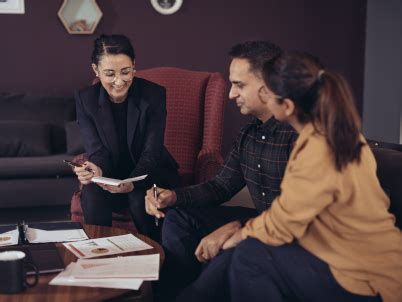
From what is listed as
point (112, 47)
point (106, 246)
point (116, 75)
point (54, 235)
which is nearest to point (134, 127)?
point (116, 75)

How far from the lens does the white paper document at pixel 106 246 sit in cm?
192

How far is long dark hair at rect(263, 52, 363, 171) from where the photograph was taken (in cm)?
151

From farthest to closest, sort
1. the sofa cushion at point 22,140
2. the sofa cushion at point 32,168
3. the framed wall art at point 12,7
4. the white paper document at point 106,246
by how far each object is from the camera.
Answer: the framed wall art at point 12,7 < the sofa cushion at point 22,140 < the sofa cushion at point 32,168 < the white paper document at point 106,246

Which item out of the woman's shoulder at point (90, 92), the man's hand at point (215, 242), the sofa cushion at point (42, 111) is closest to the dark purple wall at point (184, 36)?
the sofa cushion at point (42, 111)

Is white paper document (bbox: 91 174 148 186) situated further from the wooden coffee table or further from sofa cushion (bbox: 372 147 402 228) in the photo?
sofa cushion (bbox: 372 147 402 228)

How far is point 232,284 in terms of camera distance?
1.66 metres

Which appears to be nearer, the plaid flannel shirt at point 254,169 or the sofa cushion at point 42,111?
the plaid flannel shirt at point 254,169

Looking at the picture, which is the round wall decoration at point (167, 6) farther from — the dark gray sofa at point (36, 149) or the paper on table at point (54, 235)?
the paper on table at point (54, 235)

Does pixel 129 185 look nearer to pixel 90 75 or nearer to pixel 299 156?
pixel 299 156

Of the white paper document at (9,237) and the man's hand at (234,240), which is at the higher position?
the man's hand at (234,240)

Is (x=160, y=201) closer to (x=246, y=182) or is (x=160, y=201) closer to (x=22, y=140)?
(x=246, y=182)

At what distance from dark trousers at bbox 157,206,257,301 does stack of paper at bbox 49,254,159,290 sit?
0.31m

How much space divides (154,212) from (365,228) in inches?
34.0

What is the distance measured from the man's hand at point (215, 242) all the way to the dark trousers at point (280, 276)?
0.18 metres
